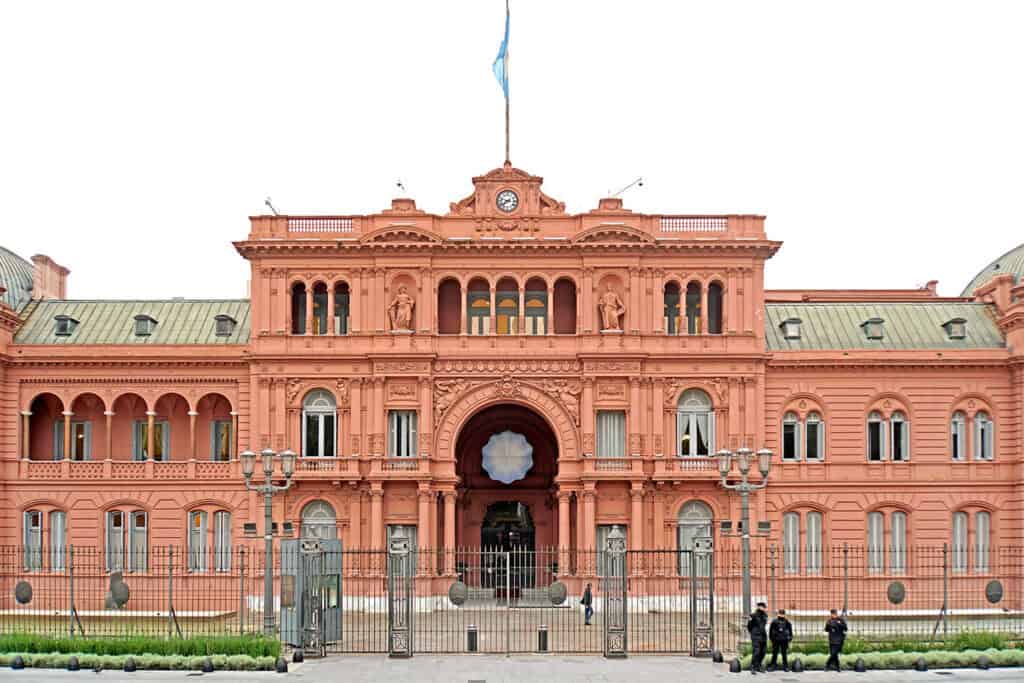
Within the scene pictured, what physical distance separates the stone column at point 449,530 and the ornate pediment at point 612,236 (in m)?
13.1

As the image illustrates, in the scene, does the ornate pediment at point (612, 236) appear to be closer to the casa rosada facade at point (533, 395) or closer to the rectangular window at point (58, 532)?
the casa rosada facade at point (533, 395)

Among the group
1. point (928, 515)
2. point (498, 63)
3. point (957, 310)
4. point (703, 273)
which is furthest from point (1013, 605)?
point (498, 63)

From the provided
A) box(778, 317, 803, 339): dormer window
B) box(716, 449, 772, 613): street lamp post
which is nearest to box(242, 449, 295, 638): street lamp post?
box(716, 449, 772, 613): street lamp post

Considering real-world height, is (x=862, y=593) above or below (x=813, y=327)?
below

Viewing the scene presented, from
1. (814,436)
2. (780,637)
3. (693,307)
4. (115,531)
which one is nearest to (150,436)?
(115,531)

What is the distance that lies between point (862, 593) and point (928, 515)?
492 cm

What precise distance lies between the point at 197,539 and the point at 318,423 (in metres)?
8.08

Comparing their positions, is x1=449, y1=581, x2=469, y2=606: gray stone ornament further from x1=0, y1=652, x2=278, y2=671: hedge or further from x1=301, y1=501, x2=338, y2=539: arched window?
x1=0, y1=652, x2=278, y2=671: hedge

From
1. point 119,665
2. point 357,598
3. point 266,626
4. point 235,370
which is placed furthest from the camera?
point 235,370

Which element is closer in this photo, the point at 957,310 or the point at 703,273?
the point at 703,273

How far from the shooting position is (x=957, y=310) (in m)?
66.0

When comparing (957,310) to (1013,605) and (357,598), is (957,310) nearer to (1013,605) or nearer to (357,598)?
(1013,605)

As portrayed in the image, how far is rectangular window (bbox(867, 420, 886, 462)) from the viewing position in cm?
6222

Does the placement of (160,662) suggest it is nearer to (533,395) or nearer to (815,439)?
(533,395)
